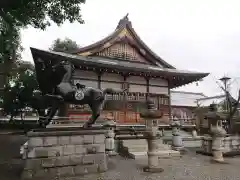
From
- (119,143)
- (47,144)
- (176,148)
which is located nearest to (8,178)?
(47,144)

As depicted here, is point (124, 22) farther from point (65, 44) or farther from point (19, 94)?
point (65, 44)

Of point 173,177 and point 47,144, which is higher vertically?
point 47,144

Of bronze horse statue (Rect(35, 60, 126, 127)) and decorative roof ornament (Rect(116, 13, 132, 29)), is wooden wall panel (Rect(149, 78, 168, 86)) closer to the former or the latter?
decorative roof ornament (Rect(116, 13, 132, 29))

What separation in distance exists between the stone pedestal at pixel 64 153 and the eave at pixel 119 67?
851 centimetres

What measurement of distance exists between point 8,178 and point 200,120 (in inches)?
629

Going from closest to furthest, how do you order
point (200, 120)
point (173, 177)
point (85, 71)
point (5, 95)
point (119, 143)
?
1. point (173, 177)
2. point (119, 143)
3. point (85, 71)
4. point (200, 120)
5. point (5, 95)

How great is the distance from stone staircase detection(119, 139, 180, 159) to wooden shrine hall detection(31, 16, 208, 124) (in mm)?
5085

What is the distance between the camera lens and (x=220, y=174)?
22.3ft

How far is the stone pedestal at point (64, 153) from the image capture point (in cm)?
604

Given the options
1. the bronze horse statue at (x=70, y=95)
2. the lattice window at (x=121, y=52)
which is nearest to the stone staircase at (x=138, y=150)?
the bronze horse statue at (x=70, y=95)

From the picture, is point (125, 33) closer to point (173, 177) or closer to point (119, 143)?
point (119, 143)

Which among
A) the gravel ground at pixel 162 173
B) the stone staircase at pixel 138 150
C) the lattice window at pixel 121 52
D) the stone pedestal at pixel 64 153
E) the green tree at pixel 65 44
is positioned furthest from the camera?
the green tree at pixel 65 44

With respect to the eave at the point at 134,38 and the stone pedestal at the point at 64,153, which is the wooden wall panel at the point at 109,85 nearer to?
the eave at the point at 134,38

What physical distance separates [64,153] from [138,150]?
4.96 meters
